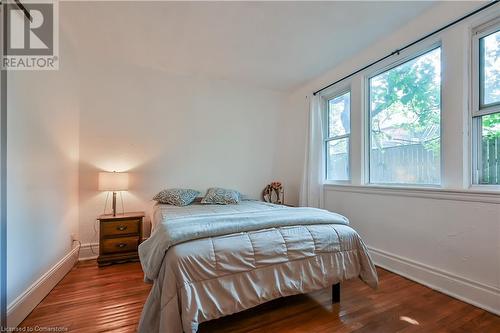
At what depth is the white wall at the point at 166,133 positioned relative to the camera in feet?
9.36

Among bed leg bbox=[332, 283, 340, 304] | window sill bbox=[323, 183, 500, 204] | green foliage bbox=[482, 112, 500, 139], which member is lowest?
bed leg bbox=[332, 283, 340, 304]

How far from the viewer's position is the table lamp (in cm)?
259

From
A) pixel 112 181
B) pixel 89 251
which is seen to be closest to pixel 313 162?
pixel 112 181

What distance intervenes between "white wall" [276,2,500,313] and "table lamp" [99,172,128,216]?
115 inches

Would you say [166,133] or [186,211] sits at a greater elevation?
[166,133]

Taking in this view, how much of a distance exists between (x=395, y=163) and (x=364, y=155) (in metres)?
0.36

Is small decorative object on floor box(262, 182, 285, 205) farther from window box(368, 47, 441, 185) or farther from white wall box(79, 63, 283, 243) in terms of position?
window box(368, 47, 441, 185)

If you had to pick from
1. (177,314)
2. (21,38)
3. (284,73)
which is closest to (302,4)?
(284,73)

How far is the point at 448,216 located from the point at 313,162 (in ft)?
5.39

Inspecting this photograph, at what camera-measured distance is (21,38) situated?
1645 mm

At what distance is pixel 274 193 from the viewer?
153 inches

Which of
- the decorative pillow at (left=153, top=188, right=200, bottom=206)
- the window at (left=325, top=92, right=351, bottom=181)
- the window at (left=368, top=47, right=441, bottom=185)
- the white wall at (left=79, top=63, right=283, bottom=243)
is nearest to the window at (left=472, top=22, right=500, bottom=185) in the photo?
the window at (left=368, top=47, right=441, bottom=185)

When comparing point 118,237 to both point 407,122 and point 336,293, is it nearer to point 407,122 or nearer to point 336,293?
point 336,293

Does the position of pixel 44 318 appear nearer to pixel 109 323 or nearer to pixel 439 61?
pixel 109 323
